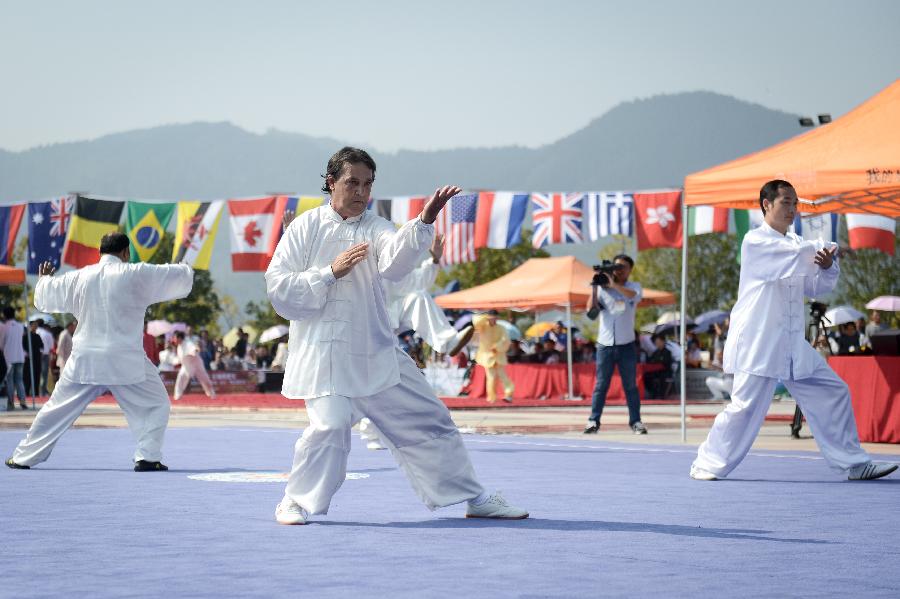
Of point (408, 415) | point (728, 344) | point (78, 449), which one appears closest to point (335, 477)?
point (408, 415)

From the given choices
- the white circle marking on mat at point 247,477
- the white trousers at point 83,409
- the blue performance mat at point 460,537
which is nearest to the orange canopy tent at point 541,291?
the white trousers at point 83,409

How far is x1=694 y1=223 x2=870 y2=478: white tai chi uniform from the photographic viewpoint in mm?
8922

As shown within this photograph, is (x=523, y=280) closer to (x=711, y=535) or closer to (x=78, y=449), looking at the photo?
(x=78, y=449)

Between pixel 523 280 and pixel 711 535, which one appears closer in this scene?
pixel 711 535

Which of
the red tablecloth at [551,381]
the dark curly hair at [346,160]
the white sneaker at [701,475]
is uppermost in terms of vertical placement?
the dark curly hair at [346,160]

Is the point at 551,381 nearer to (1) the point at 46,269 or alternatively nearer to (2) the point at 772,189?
(1) the point at 46,269

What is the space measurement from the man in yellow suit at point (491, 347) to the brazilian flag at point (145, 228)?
23.0 ft

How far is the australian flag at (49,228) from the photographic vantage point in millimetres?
27047

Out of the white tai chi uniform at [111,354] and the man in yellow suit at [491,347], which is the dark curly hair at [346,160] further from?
the man in yellow suit at [491,347]

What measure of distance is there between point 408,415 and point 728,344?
131 inches

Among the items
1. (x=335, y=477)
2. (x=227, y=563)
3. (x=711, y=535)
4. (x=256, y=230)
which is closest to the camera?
(x=227, y=563)

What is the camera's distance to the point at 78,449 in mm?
12719

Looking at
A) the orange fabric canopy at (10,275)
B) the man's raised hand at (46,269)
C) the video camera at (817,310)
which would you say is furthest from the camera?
the orange fabric canopy at (10,275)

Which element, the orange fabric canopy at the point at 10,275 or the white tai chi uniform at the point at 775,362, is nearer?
the white tai chi uniform at the point at 775,362
